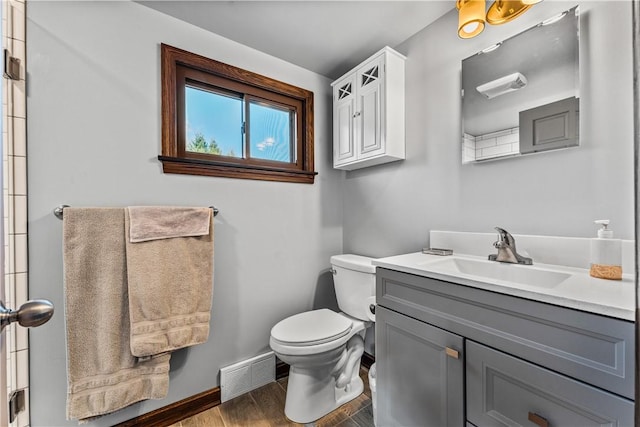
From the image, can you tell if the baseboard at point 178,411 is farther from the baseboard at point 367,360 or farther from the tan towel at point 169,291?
the baseboard at point 367,360

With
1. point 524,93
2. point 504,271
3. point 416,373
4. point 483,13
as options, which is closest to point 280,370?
point 416,373

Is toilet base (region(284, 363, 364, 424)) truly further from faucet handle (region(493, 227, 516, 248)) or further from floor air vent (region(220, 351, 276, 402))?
faucet handle (region(493, 227, 516, 248))

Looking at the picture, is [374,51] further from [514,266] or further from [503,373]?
[503,373]

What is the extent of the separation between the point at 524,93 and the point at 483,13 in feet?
1.20

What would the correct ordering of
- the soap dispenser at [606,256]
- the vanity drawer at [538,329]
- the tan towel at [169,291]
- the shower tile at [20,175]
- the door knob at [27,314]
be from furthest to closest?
the tan towel at [169,291] → the shower tile at [20,175] → the soap dispenser at [606,256] → the vanity drawer at [538,329] → the door knob at [27,314]

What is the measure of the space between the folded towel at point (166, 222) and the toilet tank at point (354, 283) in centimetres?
82

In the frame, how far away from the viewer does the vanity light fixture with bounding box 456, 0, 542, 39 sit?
103 cm

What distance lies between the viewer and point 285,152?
1.89m

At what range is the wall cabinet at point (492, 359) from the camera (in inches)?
24.9

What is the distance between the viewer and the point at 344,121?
1.80 meters

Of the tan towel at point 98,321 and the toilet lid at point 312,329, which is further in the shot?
the toilet lid at point 312,329

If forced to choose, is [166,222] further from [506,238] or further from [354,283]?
[506,238]

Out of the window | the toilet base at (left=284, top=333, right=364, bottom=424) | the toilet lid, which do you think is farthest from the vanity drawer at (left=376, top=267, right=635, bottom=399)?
the window

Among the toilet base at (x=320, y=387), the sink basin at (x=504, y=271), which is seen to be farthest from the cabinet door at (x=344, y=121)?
the toilet base at (x=320, y=387)
